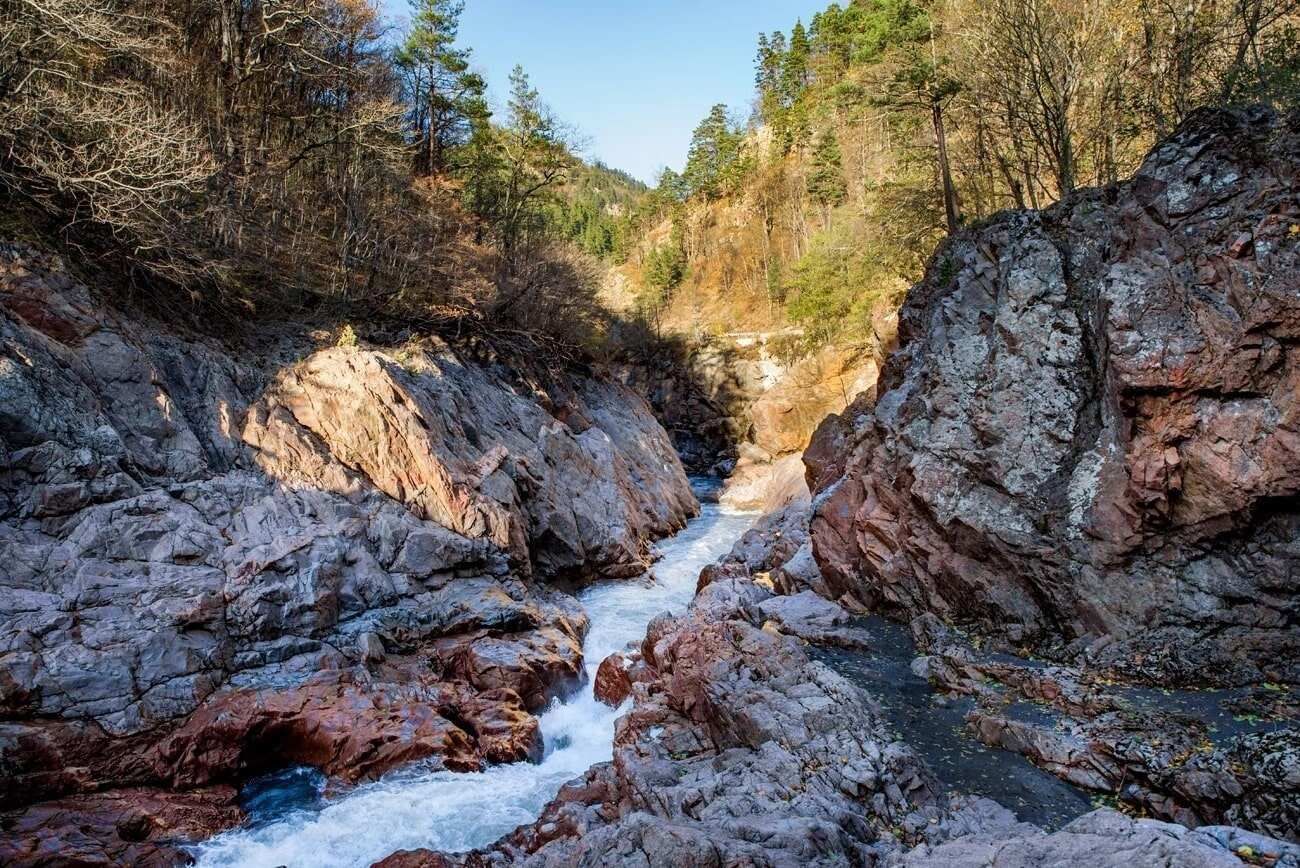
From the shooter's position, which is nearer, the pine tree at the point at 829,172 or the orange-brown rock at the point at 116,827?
the orange-brown rock at the point at 116,827

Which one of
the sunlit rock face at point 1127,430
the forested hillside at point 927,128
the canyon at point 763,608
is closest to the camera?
the canyon at point 763,608

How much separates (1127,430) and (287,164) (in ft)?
77.9

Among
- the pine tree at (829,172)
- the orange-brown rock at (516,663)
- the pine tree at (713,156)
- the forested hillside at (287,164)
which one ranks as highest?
the pine tree at (713,156)

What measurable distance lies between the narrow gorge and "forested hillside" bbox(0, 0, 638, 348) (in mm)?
208

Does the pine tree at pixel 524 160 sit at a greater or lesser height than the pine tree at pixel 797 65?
lesser

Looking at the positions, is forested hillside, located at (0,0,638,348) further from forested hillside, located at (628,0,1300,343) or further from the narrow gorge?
forested hillside, located at (628,0,1300,343)

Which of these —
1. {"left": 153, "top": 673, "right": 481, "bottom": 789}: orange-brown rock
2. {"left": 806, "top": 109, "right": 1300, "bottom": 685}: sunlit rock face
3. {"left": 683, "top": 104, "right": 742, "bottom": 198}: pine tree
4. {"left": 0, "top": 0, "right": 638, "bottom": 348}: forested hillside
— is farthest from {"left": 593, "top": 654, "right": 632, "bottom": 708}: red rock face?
{"left": 683, "top": 104, "right": 742, "bottom": 198}: pine tree

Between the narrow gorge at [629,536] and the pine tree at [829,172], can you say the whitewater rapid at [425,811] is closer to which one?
the narrow gorge at [629,536]

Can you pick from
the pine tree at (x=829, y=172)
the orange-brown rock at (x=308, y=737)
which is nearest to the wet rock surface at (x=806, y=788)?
the orange-brown rock at (x=308, y=737)

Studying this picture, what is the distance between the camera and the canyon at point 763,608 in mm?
7910

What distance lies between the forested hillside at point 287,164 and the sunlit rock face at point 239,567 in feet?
5.79

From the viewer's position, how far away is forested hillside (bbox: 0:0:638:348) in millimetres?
13469

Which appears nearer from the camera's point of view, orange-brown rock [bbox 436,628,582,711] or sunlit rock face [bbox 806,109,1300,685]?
sunlit rock face [bbox 806,109,1300,685]

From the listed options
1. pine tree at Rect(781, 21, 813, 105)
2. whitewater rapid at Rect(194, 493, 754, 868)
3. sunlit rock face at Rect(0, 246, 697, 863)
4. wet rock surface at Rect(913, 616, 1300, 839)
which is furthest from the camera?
pine tree at Rect(781, 21, 813, 105)
